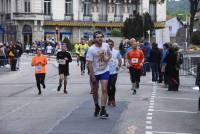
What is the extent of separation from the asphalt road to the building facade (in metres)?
63.9

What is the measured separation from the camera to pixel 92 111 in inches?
667

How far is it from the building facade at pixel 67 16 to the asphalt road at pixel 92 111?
63.9 m

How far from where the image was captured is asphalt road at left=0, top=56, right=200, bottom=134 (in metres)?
13.9

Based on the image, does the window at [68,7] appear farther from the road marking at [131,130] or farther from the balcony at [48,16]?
the road marking at [131,130]

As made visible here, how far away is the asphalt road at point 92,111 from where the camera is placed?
13930 millimetres

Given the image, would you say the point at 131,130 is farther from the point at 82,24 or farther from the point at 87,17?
the point at 87,17

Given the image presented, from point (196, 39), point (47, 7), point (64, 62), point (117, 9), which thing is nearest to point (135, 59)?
point (64, 62)

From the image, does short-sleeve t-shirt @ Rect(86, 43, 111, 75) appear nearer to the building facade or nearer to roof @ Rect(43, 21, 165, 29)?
the building facade

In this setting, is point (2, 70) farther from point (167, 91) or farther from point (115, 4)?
point (115, 4)

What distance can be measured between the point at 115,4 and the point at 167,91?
73186 millimetres

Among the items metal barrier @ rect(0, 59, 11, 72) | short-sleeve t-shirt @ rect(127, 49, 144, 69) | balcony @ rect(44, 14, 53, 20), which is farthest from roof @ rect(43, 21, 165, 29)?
short-sleeve t-shirt @ rect(127, 49, 144, 69)

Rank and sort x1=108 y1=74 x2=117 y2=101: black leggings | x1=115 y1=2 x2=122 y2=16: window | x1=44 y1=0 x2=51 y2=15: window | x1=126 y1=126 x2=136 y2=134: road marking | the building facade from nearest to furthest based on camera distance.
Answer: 1. x1=126 y1=126 x2=136 y2=134: road marking
2. x1=108 y1=74 x2=117 y2=101: black leggings
3. the building facade
4. x1=44 y1=0 x2=51 y2=15: window
5. x1=115 y1=2 x2=122 y2=16: window

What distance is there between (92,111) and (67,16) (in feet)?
254

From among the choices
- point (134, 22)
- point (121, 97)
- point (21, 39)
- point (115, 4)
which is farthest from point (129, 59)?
point (115, 4)
